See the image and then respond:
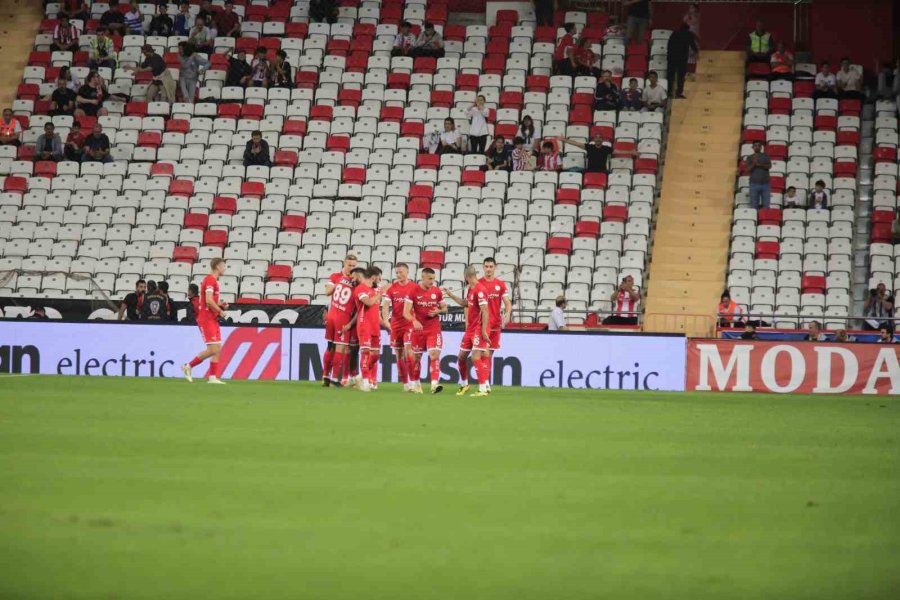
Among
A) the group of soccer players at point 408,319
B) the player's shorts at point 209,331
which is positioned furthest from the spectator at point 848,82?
the player's shorts at point 209,331

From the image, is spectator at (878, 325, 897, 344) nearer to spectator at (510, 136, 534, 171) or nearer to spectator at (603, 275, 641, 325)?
spectator at (603, 275, 641, 325)

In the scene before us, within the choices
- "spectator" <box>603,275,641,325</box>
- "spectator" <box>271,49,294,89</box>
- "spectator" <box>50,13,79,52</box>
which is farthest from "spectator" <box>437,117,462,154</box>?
"spectator" <box>50,13,79,52</box>

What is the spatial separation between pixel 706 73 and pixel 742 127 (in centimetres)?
310

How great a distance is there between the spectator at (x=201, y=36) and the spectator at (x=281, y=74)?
2472 mm

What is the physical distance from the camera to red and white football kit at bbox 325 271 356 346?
70.7 feet

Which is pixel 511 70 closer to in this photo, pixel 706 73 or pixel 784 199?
pixel 706 73

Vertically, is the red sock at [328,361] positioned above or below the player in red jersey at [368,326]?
Answer: below

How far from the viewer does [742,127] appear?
33.0 metres

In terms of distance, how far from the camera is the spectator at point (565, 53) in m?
33.7

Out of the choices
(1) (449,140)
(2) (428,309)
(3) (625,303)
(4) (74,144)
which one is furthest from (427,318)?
(4) (74,144)

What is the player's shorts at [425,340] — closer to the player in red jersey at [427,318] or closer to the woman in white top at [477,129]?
the player in red jersey at [427,318]

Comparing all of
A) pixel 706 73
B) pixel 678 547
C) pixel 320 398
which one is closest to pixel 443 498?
pixel 678 547

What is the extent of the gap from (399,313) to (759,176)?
39.6 ft

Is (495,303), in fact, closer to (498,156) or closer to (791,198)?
(498,156)
